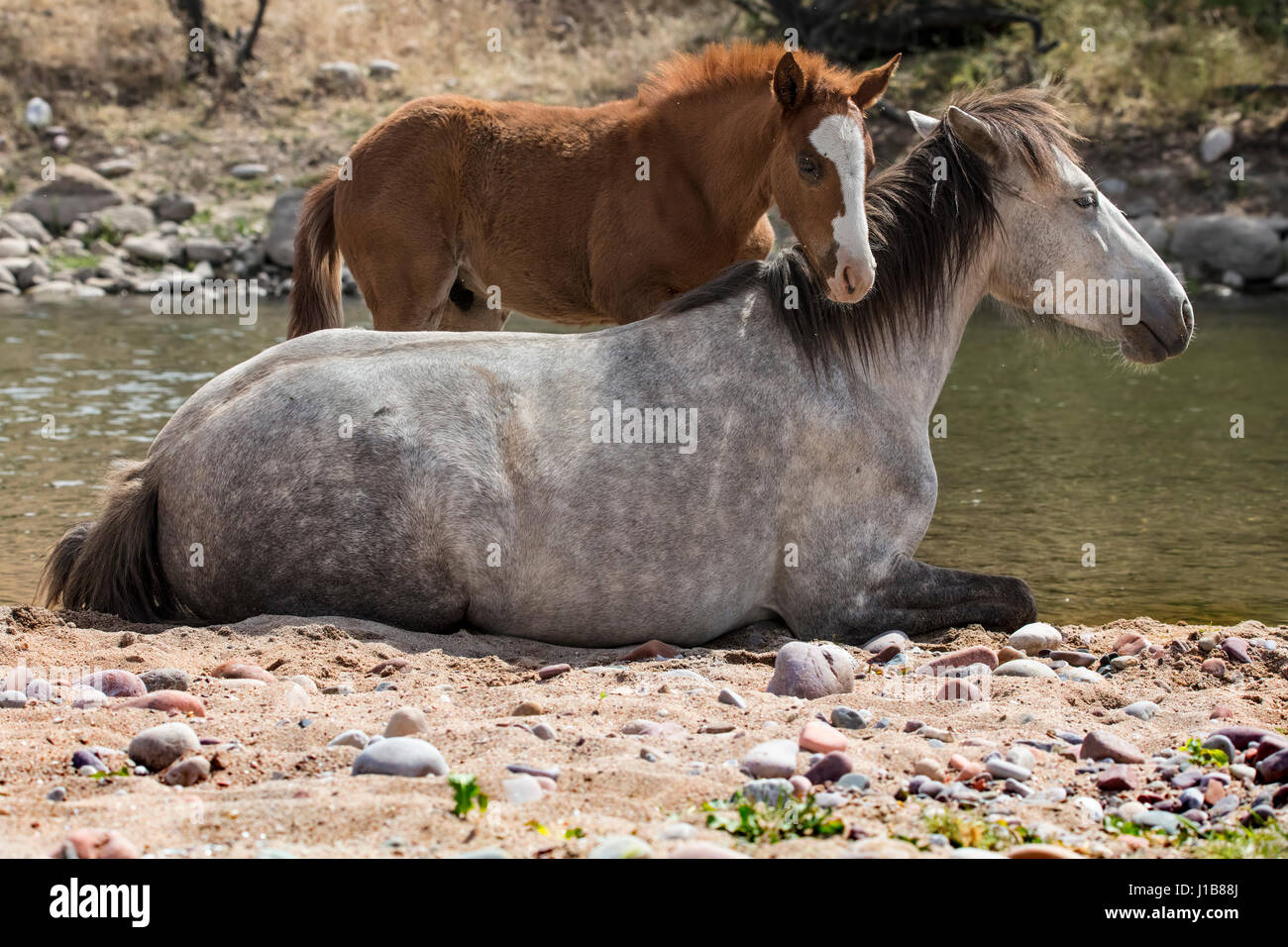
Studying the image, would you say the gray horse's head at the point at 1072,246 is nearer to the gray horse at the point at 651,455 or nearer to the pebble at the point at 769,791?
the gray horse at the point at 651,455

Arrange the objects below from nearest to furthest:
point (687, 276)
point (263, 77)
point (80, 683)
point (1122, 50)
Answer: point (80, 683) → point (687, 276) → point (1122, 50) → point (263, 77)

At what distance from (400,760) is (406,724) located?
35 centimetres

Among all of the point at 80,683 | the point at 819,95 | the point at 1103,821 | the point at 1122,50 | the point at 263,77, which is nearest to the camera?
the point at 1103,821

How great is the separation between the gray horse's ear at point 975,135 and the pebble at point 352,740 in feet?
10.9

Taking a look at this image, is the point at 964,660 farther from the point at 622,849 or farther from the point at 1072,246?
the point at 622,849

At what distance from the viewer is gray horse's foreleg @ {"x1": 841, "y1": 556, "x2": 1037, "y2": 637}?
5.23 meters

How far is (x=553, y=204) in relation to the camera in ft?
23.1

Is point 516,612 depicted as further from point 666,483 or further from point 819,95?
point 819,95

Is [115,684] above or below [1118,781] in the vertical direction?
above

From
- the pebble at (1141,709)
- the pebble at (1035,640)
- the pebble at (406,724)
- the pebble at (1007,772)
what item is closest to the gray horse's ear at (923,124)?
the pebble at (1035,640)

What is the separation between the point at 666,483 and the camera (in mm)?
5070

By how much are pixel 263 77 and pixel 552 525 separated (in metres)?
20.8

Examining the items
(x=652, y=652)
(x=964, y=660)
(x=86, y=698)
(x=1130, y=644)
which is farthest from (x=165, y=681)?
(x=1130, y=644)
